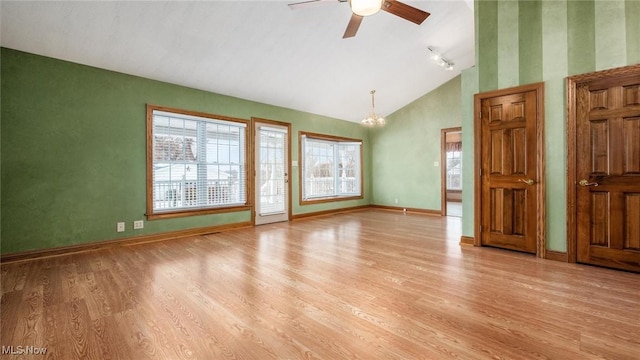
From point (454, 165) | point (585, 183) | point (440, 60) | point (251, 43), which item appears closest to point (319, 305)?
point (585, 183)

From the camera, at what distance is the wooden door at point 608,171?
2.85 meters

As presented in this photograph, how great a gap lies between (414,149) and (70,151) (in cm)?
679

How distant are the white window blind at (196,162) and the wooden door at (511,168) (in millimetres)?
4160

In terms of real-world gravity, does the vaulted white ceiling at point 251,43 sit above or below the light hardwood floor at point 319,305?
above

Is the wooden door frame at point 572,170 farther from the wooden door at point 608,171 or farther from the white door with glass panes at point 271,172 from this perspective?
the white door with glass panes at point 271,172

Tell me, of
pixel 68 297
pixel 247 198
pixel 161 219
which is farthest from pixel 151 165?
pixel 68 297

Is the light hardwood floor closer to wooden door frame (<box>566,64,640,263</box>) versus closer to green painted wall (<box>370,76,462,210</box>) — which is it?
wooden door frame (<box>566,64,640,263</box>)

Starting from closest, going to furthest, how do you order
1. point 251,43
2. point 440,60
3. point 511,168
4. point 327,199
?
point 511,168 < point 251,43 < point 440,60 < point 327,199

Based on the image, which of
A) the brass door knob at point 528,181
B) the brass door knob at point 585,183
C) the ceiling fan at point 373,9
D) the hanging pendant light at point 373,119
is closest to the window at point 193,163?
the hanging pendant light at point 373,119

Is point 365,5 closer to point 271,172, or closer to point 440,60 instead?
point 440,60

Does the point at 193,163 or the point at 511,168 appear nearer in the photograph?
the point at 511,168

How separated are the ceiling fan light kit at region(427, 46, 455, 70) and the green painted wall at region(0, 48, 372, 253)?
4639 mm

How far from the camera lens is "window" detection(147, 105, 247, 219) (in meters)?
4.48

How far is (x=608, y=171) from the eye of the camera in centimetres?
299
